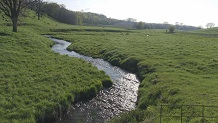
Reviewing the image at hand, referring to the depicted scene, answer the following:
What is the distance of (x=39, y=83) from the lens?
24047mm

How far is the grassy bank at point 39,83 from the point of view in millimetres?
18828

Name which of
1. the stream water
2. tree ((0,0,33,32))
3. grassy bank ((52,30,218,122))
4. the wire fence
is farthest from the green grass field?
tree ((0,0,33,32))

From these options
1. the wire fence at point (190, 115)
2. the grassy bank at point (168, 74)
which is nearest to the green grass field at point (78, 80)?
the grassy bank at point (168, 74)

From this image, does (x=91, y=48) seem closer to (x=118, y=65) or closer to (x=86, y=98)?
(x=118, y=65)

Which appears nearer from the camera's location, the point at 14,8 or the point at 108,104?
the point at 108,104

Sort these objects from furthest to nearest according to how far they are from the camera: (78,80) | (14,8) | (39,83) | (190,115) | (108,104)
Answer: (14,8) → (78,80) → (39,83) → (108,104) → (190,115)

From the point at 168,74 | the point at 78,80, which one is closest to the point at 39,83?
the point at 78,80

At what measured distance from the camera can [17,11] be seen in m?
49.7

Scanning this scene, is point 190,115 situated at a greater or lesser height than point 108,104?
greater

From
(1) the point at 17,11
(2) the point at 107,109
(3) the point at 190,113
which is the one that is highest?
(1) the point at 17,11

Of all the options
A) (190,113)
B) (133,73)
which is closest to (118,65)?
(133,73)

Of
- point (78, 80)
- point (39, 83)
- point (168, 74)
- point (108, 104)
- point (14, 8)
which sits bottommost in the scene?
point (108, 104)

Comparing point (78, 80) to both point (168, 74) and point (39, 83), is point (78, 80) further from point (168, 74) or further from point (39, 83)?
point (168, 74)

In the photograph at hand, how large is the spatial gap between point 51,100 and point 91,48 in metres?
32.4
